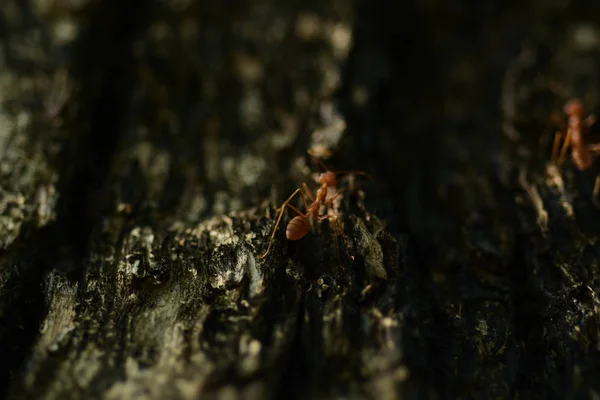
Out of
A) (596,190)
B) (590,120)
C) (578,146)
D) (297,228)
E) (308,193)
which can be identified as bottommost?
(297,228)

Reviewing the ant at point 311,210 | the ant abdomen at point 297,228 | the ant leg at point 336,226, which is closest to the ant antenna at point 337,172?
the ant at point 311,210

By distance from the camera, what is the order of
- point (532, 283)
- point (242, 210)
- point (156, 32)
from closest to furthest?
point (532, 283) → point (242, 210) → point (156, 32)

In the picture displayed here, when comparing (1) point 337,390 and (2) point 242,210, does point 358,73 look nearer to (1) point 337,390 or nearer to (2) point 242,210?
(2) point 242,210

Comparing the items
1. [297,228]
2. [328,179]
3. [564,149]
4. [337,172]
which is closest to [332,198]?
[328,179]

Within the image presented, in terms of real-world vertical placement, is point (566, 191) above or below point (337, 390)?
above

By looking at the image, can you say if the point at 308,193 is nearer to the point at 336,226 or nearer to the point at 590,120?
the point at 336,226

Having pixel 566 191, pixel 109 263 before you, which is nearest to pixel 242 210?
pixel 109 263

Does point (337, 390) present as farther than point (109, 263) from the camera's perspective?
No

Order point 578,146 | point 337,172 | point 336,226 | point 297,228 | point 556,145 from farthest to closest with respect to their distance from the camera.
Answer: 1. point 556,145
2. point 578,146
3. point 337,172
4. point 336,226
5. point 297,228

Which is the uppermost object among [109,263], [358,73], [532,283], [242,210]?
[358,73]
